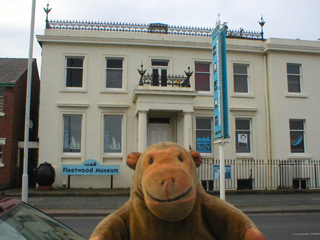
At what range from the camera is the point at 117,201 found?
12.8 meters

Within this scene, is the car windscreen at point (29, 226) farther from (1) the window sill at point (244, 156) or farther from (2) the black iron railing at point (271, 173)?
(1) the window sill at point (244, 156)

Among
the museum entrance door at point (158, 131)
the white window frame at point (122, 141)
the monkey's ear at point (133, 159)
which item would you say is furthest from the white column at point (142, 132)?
the monkey's ear at point (133, 159)

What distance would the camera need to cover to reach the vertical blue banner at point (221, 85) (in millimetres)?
9469

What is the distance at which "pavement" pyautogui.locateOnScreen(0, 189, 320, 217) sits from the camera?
11227 millimetres

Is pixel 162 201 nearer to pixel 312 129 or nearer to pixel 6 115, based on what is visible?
pixel 6 115

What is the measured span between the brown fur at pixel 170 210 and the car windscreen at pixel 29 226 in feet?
1.80

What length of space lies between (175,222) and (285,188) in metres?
16.3

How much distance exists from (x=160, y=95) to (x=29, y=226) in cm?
1305

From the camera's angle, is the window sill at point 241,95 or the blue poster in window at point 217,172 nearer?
the blue poster in window at point 217,172

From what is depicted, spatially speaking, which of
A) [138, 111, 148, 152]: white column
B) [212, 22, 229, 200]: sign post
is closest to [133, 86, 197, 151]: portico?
[138, 111, 148, 152]: white column

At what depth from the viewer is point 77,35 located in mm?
16781

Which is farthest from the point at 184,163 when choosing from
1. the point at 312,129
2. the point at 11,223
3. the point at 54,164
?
the point at 312,129

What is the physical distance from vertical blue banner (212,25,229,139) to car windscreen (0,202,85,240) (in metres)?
7.06

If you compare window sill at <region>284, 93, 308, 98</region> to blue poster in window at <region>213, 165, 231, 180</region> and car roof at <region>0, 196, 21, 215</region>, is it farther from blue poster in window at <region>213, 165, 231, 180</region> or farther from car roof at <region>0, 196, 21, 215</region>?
car roof at <region>0, 196, 21, 215</region>
